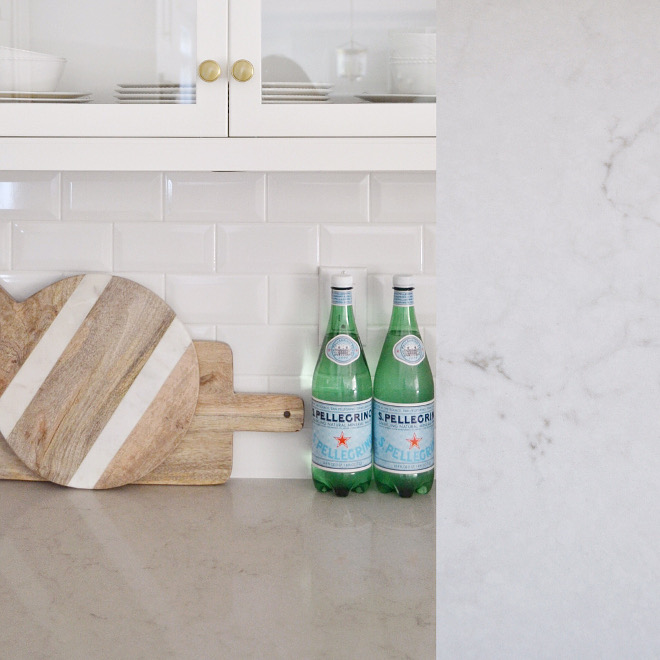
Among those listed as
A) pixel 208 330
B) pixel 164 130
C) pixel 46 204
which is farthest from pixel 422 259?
pixel 46 204

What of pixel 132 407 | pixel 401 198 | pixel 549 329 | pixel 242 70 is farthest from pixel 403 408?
pixel 549 329

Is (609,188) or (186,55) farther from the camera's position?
(186,55)

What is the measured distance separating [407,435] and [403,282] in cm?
26

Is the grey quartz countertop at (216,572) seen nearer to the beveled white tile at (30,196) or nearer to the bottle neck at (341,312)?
the bottle neck at (341,312)

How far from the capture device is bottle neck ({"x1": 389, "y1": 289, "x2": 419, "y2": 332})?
4.04 feet

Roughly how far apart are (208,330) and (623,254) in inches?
40.5

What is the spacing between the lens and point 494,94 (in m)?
0.38

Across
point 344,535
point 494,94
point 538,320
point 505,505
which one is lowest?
point 344,535

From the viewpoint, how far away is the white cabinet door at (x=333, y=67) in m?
1.00

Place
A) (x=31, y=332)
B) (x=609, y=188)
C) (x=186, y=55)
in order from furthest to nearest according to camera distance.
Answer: (x=31, y=332) → (x=186, y=55) → (x=609, y=188)

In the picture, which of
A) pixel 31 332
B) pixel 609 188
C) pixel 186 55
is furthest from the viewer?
pixel 31 332

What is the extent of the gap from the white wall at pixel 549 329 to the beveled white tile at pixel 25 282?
111 cm

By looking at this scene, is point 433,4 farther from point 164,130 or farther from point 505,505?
point 505,505

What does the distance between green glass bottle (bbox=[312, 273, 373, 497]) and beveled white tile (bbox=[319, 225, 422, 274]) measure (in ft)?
0.26
